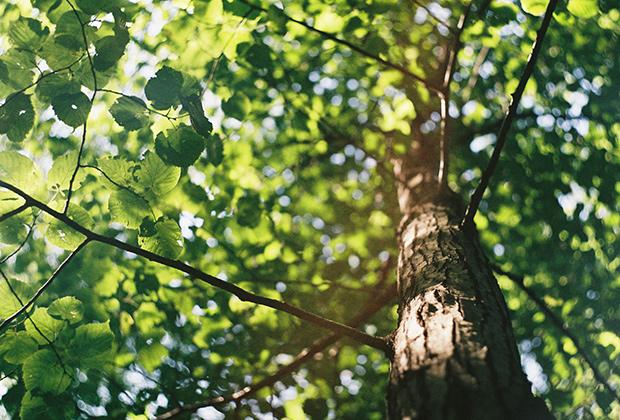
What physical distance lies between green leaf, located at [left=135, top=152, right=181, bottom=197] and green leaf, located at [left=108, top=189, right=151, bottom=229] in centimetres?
5

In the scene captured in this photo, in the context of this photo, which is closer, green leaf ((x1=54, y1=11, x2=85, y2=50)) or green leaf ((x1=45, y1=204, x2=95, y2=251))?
green leaf ((x1=54, y1=11, x2=85, y2=50))

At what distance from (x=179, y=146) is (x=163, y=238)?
323 mm

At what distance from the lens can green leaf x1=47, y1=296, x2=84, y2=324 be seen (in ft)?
5.50

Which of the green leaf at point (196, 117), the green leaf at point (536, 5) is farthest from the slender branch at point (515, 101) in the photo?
the green leaf at point (196, 117)

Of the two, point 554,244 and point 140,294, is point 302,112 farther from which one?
point 554,244

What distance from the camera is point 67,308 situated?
1687mm

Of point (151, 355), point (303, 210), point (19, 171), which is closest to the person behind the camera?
point (19, 171)

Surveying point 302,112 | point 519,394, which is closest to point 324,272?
point 302,112

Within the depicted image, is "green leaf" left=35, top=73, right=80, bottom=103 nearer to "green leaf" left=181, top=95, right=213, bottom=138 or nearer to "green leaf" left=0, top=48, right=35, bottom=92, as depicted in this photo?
"green leaf" left=0, top=48, right=35, bottom=92

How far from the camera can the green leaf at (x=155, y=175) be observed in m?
1.61

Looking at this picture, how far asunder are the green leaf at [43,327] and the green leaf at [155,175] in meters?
0.53

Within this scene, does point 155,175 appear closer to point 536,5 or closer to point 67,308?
point 67,308

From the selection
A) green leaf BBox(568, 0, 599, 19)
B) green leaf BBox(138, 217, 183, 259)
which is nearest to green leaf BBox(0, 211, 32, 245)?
green leaf BBox(138, 217, 183, 259)

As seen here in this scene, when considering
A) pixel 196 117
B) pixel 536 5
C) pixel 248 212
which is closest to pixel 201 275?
pixel 196 117
